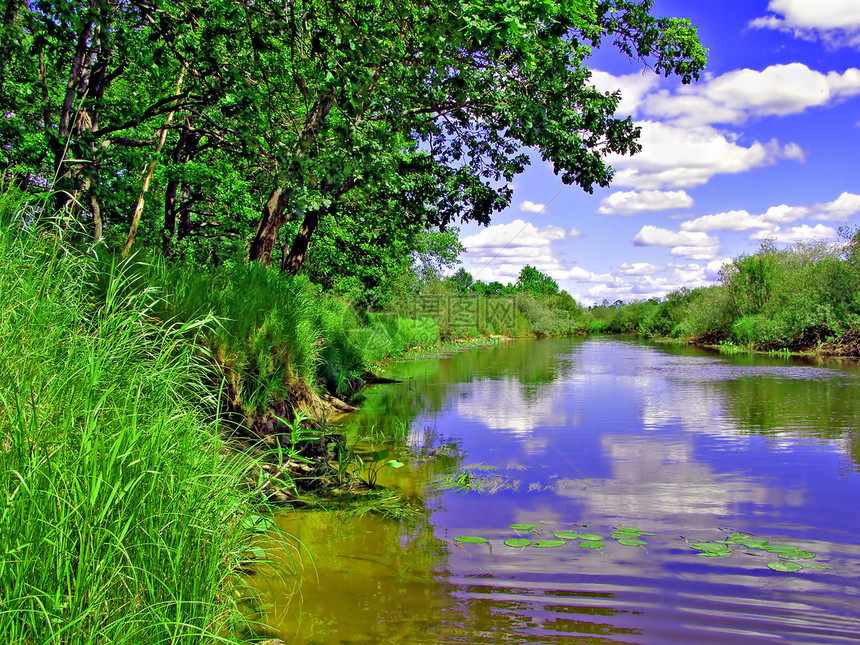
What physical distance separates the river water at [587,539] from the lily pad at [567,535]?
20 mm

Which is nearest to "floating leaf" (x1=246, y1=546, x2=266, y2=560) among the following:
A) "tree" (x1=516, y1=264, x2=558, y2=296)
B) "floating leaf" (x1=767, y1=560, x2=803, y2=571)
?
"floating leaf" (x1=767, y1=560, x2=803, y2=571)

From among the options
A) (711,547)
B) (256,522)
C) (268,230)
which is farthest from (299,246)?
(711,547)

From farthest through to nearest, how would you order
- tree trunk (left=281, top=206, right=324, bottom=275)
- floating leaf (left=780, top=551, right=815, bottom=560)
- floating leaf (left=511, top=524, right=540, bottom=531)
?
tree trunk (left=281, top=206, right=324, bottom=275)
floating leaf (left=511, top=524, right=540, bottom=531)
floating leaf (left=780, top=551, right=815, bottom=560)

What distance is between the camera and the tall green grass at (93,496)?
2.13 m

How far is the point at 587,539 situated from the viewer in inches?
195

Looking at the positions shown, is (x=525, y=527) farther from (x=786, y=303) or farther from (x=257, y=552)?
(x=786, y=303)

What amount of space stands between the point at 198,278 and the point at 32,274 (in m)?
3.56

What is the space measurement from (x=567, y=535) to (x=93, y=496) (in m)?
4.03

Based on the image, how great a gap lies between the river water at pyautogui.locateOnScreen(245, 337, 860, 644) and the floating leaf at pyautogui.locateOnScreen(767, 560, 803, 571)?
2 centimetres

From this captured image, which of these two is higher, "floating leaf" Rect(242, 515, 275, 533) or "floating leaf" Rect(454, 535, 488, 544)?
"floating leaf" Rect(242, 515, 275, 533)

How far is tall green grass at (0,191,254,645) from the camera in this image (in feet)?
7.00

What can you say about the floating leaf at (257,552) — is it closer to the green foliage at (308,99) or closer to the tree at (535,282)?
the green foliage at (308,99)

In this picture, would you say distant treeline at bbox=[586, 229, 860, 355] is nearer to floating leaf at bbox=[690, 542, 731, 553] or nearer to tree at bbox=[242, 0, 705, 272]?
tree at bbox=[242, 0, 705, 272]

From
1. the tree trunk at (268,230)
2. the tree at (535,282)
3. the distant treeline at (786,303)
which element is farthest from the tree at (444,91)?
the tree at (535,282)
